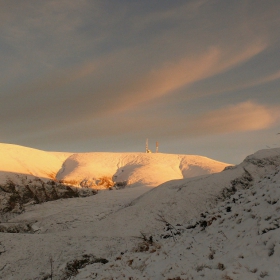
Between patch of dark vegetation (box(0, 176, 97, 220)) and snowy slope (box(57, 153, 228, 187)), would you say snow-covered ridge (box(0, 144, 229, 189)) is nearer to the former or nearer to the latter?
snowy slope (box(57, 153, 228, 187))

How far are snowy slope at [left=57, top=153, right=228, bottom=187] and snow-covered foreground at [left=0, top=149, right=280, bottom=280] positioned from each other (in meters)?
34.7

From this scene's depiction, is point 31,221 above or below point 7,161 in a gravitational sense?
below

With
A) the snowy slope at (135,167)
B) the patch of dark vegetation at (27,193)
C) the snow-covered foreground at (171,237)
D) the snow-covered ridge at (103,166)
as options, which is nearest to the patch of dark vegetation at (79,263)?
the snow-covered foreground at (171,237)

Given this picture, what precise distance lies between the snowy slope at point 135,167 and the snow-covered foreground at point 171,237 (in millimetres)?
34669

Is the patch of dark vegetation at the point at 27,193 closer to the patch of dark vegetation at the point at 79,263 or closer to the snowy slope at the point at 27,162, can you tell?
the snowy slope at the point at 27,162

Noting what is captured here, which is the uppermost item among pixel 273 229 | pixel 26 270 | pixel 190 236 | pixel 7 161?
pixel 7 161

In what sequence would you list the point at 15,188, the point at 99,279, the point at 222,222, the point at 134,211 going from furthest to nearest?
the point at 15,188 → the point at 134,211 → the point at 222,222 → the point at 99,279

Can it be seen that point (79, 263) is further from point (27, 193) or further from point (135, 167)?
point (135, 167)

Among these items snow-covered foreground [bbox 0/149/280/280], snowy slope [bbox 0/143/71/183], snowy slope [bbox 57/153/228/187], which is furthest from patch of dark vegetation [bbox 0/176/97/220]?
snowy slope [bbox 57/153/228/187]

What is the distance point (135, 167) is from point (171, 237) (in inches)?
2702

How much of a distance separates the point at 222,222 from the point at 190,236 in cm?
157

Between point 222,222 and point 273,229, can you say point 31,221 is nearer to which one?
point 222,222

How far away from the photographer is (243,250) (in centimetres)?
881

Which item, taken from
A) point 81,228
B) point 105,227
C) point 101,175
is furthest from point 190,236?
point 101,175
